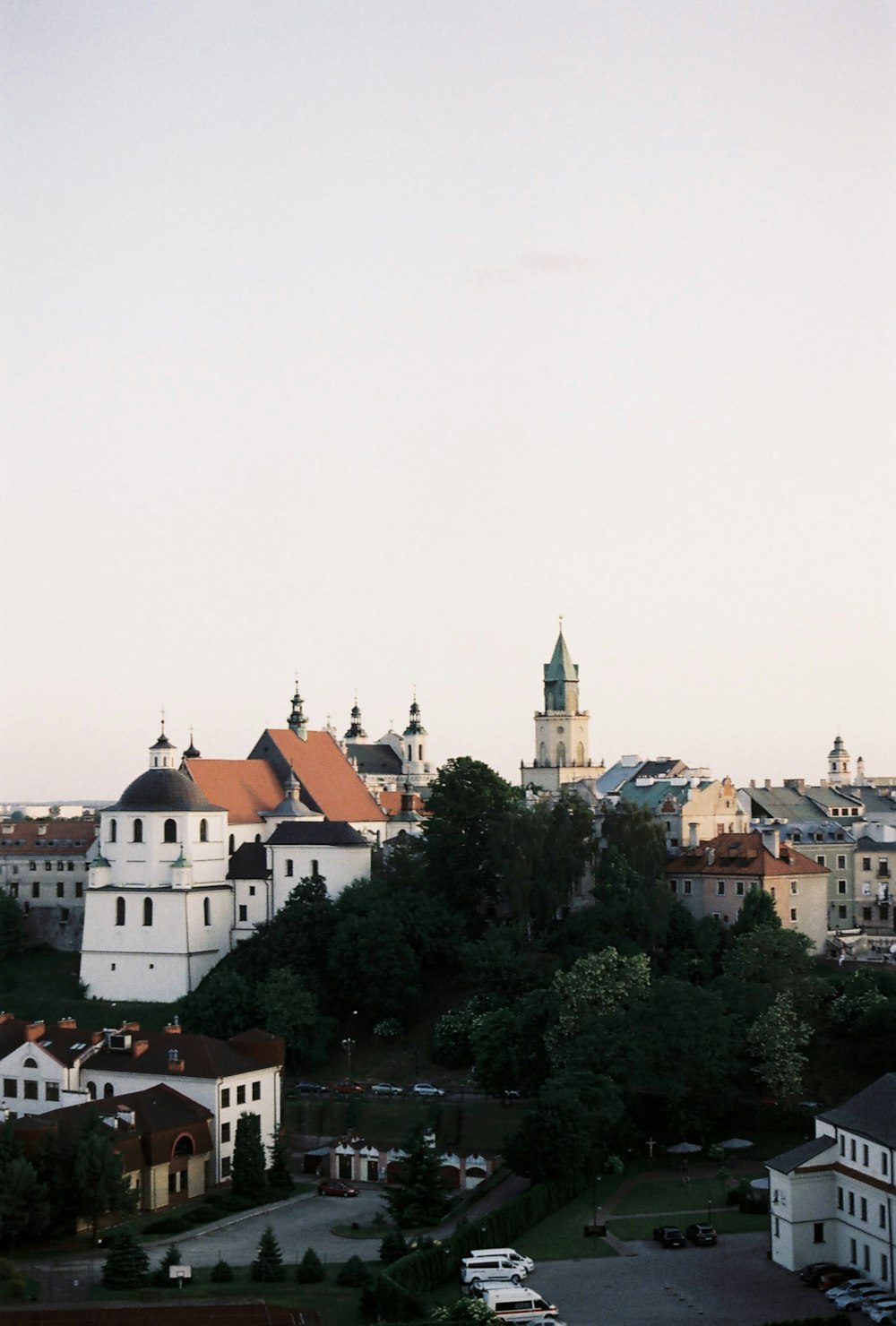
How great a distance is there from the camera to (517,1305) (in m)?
43.8

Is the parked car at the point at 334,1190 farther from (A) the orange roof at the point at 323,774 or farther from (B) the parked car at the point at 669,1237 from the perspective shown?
(A) the orange roof at the point at 323,774

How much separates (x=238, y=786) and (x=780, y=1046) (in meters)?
40.4

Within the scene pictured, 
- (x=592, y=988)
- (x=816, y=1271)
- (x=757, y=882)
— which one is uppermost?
(x=757, y=882)

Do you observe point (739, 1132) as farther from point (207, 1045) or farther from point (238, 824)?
point (238, 824)

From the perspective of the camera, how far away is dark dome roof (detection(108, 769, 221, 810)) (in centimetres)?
8831

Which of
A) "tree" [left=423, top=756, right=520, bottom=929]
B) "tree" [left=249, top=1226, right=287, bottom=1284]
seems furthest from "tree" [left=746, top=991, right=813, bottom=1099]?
"tree" [left=249, top=1226, right=287, bottom=1284]

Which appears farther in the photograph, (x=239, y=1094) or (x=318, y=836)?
(x=318, y=836)

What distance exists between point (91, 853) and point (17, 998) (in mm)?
11945

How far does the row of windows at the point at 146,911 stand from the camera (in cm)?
8706

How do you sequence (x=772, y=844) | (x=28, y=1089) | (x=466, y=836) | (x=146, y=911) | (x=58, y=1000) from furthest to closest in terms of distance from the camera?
1. (x=146, y=911)
2. (x=58, y=1000)
3. (x=466, y=836)
4. (x=772, y=844)
5. (x=28, y=1089)

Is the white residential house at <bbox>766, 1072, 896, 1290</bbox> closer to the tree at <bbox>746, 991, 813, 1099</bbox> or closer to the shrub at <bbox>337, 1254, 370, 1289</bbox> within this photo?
the shrub at <bbox>337, 1254, 370, 1289</bbox>

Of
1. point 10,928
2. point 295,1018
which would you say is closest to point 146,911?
point 10,928

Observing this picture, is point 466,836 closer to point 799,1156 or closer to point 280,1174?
point 280,1174

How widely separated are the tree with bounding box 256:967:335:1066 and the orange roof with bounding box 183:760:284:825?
16.7 metres
